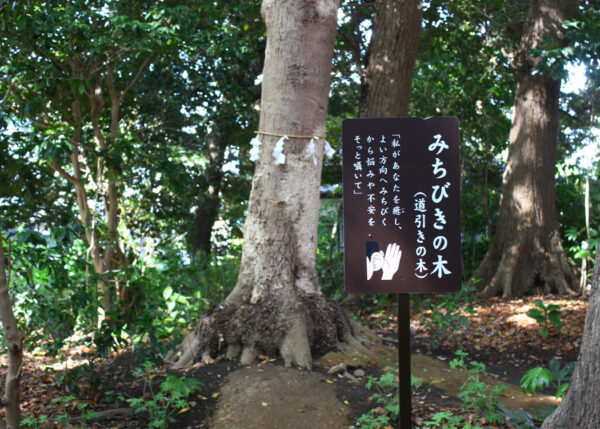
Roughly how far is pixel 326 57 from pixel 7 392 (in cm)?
397

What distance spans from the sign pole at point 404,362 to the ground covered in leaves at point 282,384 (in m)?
0.75

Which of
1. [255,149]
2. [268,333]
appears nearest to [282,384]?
[268,333]

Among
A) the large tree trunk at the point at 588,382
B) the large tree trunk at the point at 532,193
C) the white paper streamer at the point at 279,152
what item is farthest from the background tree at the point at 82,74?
the large tree trunk at the point at 532,193

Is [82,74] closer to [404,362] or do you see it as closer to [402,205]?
[402,205]

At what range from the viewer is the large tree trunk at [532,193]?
32.8 feet

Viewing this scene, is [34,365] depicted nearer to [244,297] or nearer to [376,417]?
[244,297]

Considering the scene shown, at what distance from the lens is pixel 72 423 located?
4332mm

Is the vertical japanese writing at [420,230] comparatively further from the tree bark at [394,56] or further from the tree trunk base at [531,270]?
the tree trunk base at [531,270]

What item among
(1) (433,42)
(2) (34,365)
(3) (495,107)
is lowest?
(2) (34,365)

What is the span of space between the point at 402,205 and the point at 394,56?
591 cm

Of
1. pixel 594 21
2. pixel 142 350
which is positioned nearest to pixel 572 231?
pixel 594 21

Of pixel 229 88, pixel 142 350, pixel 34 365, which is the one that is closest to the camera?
pixel 142 350

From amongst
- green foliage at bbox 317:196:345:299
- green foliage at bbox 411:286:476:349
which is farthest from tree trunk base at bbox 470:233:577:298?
green foliage at bbox 411:286:476:349

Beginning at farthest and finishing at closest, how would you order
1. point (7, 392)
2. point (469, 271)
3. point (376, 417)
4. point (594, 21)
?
point (469, 271)
point (594, 21)
point (376, 417)
point (7, 392)
